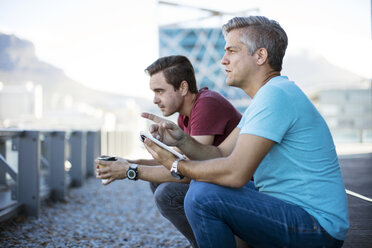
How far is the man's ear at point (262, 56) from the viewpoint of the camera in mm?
1607

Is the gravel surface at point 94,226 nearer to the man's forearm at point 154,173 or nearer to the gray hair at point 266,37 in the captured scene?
the man's forearm at point 154,173

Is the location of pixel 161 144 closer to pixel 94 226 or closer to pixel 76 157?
pixel 94 226

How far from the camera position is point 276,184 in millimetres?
1433

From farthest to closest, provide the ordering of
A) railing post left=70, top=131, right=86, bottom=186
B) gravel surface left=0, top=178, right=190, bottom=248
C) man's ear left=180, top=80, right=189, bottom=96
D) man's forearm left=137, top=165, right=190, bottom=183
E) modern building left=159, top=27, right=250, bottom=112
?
modern building left=159, top=27, right=250, bottom=112 → railing post left=70, top=131, right=86, bottom=186 → gravel surface left=0, top=178, right=190, bottom=248 → man's ear left=180, top=80, right=189, bottom=96 → man's forearm left=137, top=165, right=190, bottom=183

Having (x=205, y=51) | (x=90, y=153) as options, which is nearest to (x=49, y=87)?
(x=205, y=51)

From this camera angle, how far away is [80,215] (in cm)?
419

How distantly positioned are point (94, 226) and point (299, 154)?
9.36ft

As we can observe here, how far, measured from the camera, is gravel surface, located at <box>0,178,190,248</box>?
300cm

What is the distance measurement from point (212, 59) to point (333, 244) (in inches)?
2314

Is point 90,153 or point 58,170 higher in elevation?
point 58,170

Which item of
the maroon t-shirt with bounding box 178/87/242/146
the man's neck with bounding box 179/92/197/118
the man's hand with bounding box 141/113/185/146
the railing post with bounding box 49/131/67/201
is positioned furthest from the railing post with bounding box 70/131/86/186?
the man's hand with bounding box 141/113/185/146

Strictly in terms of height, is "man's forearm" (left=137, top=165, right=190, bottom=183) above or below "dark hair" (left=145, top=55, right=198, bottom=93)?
below

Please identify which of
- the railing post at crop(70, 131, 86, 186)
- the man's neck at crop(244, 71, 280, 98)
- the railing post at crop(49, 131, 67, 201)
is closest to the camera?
the man's neck at crop(244, 71, 280, 98)

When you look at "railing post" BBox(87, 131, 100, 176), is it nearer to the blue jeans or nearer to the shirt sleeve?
the blue jeans
